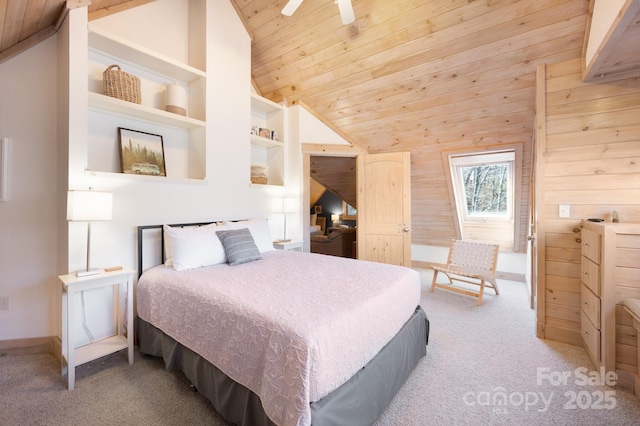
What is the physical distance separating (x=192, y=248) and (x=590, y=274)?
3230 mm

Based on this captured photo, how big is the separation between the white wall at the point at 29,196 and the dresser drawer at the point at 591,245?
4.33 m

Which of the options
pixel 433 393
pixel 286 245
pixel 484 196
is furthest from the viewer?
pixel 484 196

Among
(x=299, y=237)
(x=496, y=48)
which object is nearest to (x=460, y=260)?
(x=299, y=237)

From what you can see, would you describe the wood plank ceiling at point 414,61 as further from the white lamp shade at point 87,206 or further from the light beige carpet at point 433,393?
the light beige carpet at point 433,393

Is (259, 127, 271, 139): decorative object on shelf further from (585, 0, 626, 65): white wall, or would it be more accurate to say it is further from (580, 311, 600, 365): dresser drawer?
(580, 311, 600, 365): dresser drawer

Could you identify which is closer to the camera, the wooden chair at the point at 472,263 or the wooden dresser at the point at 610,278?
the wooden dresser at the point at 610,278

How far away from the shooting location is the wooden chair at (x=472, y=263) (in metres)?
Answer: 3.68

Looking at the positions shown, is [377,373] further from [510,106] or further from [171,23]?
[171,23]

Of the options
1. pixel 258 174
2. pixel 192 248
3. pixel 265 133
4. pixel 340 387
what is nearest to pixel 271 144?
pixel 265 133

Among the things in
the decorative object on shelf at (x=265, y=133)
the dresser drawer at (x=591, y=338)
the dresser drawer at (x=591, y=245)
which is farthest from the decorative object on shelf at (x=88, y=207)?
the dresser drawer at (x=591, y=338)

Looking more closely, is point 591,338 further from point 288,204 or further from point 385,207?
point 288,204

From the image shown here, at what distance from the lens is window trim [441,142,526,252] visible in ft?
11.9

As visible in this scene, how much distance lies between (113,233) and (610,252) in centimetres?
382

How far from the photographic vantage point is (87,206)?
76.9 inches
